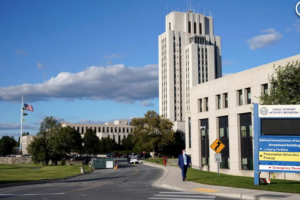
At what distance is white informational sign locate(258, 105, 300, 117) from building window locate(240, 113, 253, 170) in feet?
70.7

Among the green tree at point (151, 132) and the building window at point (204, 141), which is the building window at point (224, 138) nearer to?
the building window at point (204, 141)

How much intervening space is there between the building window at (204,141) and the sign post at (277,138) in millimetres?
28240

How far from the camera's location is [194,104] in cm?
4938

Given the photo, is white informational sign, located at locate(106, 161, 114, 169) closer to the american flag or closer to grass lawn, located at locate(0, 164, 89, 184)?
grass lawn, located at locate(0, 164, 89, 184)

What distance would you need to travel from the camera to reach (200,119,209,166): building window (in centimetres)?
4731

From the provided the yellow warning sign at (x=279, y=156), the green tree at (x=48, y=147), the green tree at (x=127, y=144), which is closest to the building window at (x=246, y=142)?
the yellow warning sign at (x=279, y=156)

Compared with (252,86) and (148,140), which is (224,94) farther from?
(148,140)

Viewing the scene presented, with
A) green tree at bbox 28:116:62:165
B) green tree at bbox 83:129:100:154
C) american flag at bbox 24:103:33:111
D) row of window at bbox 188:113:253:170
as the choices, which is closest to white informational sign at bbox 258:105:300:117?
row of window at bbox 188:113:253:170

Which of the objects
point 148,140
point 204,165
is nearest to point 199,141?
point 204,165

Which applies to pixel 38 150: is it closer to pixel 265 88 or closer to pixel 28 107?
pixel 28 107

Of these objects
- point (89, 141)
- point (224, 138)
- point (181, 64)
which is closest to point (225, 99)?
point (224, 138)

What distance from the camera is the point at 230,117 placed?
42.5 meters

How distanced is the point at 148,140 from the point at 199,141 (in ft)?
153

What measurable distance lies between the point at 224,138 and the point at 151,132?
52595 millimetres
